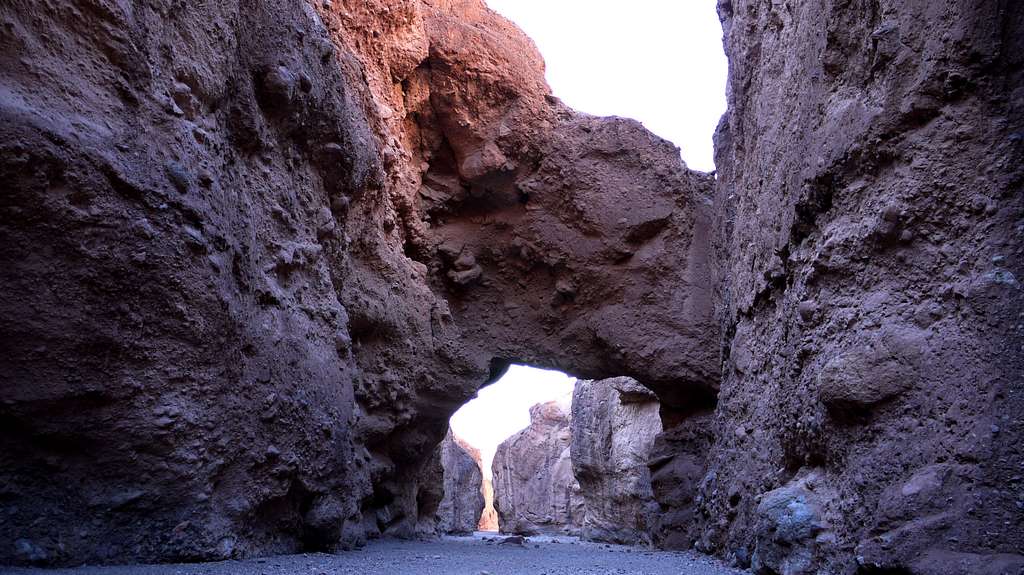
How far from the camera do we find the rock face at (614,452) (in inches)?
564

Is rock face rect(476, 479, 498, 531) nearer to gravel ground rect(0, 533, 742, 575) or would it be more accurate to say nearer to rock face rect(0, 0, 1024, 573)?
rock face rect(0, 0, 1024, 573)

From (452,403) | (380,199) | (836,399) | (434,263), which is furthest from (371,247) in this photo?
(836,399)

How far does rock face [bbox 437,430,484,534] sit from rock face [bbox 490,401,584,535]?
6.71 feet

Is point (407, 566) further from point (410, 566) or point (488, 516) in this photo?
point (488, 516)

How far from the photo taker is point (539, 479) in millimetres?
21938

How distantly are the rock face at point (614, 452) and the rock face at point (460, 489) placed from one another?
10.6ft

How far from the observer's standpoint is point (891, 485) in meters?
2.85

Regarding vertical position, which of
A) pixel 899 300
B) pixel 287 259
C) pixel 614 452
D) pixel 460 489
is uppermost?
pixel 287 259

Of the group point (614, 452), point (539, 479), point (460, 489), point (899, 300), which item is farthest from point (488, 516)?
point (899, 300)

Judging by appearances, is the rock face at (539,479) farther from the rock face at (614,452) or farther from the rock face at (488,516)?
the rock face at (488,516)

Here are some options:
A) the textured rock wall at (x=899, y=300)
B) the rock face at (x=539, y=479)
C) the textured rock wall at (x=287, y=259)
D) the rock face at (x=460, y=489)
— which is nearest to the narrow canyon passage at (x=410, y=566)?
the textured rock wall at (x=287, y=259)

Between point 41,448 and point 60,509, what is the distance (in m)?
0.27

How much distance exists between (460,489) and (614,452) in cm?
531

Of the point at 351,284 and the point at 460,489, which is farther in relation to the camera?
the point at 460,489
